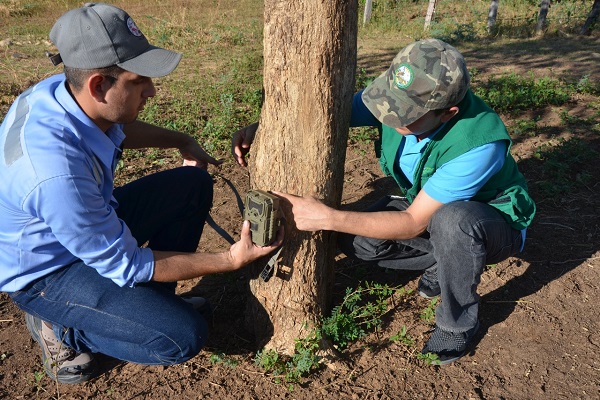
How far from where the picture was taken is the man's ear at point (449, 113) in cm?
238

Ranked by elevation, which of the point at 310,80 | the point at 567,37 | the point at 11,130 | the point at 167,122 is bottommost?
the point at 567,37

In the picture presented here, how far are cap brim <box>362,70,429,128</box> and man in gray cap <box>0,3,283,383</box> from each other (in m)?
0.77

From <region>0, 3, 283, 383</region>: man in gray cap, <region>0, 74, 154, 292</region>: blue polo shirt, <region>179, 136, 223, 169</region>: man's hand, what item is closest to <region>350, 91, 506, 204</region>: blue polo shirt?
<region>0, 3, 283, 383</region>: man in gray cap

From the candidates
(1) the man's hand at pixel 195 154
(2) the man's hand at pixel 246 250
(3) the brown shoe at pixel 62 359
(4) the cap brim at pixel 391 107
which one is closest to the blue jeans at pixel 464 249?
(4) the cap brim at pixel 391 107

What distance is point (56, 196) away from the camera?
1.93 meters

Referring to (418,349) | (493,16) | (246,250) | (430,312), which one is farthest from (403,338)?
(493,16)

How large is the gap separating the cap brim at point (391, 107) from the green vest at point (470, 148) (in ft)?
0.70

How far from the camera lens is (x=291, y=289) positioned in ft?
8.53

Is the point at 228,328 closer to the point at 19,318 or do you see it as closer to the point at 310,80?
the point at 19,318

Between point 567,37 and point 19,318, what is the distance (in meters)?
9.46

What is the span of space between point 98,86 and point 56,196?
45 centimetres

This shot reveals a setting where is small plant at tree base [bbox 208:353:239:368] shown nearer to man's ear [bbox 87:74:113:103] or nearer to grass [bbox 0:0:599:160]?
man's ear [bbox 87:74:113:103]

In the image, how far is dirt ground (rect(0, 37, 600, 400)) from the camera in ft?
8.29

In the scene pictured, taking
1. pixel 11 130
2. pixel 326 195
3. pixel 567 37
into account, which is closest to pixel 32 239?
pixel 11 130
